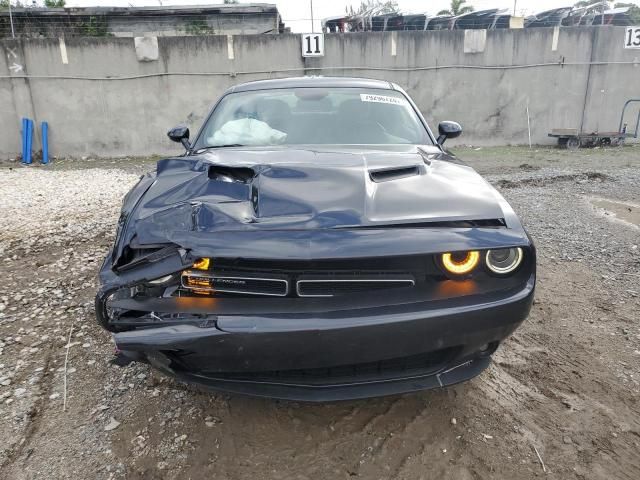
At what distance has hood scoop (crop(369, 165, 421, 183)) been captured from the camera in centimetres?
214

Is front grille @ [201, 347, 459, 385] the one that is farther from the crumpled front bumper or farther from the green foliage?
the green foliage

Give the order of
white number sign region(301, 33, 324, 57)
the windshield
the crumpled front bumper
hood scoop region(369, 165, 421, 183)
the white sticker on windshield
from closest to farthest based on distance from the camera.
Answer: the crumpled front bumper
hood scoop region(369, 165, 421, 183)
the windshield
the white sticker on windshield
white number sign region(301, 33, 324, 57)

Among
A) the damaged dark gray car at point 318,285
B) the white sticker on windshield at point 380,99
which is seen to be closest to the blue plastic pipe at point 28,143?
the white sticker on windshield at point 380,99

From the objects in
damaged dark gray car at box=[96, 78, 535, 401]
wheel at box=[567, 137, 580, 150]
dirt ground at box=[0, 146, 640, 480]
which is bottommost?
wheel at box=[567, 137, 580, 150]

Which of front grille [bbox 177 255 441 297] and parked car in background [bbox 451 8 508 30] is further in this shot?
parked car in background [bbox 451 8 508 30]

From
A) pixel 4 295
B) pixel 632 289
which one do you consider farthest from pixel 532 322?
pixel 4 295

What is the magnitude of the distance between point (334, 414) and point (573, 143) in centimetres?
1293

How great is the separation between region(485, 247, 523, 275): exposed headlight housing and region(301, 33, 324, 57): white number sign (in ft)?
38.4

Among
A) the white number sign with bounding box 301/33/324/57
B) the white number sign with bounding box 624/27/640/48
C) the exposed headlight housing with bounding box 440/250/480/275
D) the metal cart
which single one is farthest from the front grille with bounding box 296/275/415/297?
the white number sign with bounding box 624/27/640/48

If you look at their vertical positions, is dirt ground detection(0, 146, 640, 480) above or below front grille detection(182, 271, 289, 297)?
below

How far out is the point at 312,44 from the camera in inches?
488

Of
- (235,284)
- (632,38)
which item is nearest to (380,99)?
(235,284)

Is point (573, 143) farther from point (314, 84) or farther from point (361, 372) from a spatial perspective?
point (361, 372)

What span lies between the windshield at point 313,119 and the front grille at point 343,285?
4.48 ft
